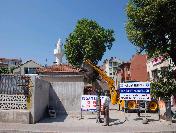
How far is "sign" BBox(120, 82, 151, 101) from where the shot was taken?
20.6m

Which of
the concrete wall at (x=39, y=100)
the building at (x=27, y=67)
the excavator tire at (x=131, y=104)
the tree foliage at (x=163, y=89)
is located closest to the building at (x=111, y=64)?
the building at (x=27, y=67)

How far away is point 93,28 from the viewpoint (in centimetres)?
5031

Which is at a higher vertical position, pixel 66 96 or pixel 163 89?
pixel 163 89

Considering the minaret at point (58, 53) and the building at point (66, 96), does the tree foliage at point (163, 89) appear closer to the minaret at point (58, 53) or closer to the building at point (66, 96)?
the building at point (66, 96)

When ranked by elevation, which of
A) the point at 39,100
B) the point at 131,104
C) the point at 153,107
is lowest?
the point at 153,107

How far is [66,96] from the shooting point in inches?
1025

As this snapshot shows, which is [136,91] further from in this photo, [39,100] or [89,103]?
[39,100]

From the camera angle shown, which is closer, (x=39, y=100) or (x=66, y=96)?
(x=39, y=100)

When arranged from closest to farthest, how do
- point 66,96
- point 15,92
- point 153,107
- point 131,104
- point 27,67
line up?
point 15,92 < point 66,96 < point 131,104 < point 153,107 < point 27,67

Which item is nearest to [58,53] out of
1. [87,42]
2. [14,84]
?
[87,42]

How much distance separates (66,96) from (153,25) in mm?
9058

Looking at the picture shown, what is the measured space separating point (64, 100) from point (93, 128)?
9.23 meters

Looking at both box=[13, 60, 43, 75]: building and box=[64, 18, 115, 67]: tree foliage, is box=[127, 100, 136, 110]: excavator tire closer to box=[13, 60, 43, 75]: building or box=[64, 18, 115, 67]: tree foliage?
box=[64, 18, 115, 67]: tree foliage

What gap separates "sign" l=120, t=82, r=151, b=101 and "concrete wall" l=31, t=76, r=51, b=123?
527 centimetres
